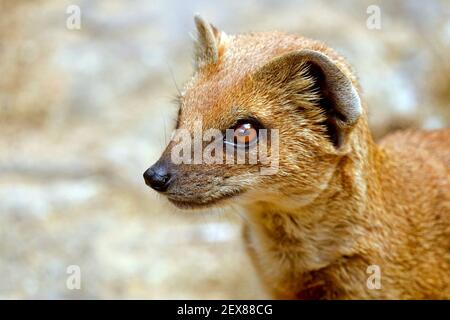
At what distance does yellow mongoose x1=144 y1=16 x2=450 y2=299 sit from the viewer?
478cm

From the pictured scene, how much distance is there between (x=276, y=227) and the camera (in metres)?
5.35

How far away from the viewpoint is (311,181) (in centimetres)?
495

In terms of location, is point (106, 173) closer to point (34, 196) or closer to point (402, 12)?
point (34, 196)

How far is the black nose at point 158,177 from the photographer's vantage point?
4602 millimetres

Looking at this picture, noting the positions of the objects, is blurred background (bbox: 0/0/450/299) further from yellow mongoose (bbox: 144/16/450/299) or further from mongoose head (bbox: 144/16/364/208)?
mongoose head (bbox: 144/16/364/208)

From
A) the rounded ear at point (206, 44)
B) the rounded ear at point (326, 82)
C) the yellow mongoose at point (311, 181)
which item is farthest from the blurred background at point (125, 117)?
the rounded ear at point (326, 82)

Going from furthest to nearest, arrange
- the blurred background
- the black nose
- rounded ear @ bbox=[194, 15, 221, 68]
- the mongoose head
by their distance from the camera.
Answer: the blurred background
rounded ear @ bbox=[194, 15, 221, 68]
the mongoose head
the black nose

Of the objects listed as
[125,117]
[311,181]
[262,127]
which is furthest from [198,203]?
[125,117]

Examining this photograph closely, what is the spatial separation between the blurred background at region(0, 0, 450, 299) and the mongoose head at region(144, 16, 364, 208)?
2346mm

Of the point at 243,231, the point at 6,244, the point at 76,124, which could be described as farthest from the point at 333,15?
the point at 6,244

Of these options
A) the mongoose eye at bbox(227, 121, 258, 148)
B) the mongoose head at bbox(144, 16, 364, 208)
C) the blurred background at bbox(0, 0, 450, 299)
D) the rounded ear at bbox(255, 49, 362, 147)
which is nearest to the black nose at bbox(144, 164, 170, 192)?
the mongoose head at bbox(144, 16, 364, 208)

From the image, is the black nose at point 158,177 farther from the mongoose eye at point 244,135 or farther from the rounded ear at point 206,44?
the rounded ear at point 206,44

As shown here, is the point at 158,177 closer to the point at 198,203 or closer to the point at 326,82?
the point at 198,203

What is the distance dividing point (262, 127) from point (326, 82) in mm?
486
